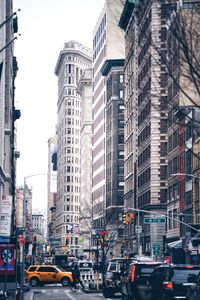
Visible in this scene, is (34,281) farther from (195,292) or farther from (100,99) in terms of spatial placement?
(100,99)

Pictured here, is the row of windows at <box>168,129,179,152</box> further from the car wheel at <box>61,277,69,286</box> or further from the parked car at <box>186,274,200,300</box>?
the parked car at <box>186,274,200,300</box>

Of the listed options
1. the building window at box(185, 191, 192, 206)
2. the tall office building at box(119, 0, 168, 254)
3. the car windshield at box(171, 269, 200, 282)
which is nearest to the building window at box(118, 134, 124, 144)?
the tall office building at box(119, 0, 168, 254)

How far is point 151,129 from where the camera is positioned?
104 m

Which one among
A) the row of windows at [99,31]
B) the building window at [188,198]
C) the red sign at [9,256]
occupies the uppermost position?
the row of windows at [99,31]

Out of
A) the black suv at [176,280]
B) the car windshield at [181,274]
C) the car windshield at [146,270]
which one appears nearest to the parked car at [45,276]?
the car windshield at [146,270]

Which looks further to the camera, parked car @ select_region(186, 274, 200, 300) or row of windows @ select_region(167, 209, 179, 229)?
row of windows @ select_region(167, 209, 179, 229)

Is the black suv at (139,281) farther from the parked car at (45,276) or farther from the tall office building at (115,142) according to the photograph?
the tall office building at (115,142)

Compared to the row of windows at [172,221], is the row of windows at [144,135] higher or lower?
higher

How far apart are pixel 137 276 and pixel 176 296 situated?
6967 mm

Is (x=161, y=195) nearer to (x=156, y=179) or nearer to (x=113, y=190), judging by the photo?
(x=156, y=179)

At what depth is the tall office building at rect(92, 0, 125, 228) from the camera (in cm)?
16325

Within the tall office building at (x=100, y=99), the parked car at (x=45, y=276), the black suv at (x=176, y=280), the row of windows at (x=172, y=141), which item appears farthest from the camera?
the tall office building at (x=100, y=99)

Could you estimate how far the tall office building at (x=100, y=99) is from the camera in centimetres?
16325

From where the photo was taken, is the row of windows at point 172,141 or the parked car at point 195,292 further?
the row of windows at point 172,141
